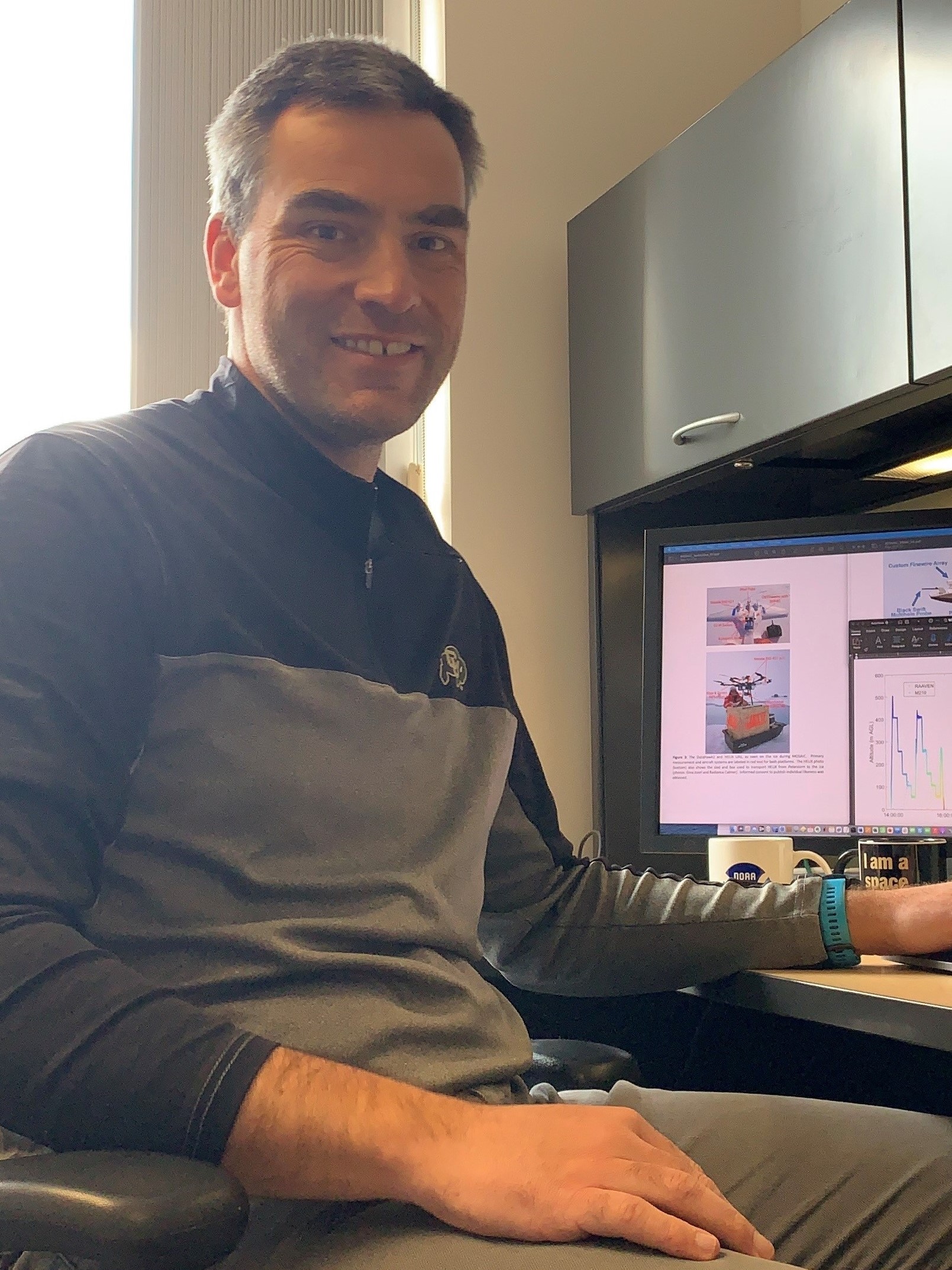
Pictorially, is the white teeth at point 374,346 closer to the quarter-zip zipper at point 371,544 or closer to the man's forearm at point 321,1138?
the quarter-zip zipper at point 371,544

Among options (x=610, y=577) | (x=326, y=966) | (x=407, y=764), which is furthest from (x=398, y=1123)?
(x=610, y=577)

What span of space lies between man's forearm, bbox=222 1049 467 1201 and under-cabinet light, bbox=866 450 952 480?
1235 mm

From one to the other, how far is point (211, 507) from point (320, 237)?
0.96ft

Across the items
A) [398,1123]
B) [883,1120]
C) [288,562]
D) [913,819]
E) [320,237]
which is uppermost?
[320,237]

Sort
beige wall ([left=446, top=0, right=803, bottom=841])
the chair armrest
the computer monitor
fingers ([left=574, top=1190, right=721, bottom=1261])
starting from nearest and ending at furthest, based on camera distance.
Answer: the chair armrest < fingers ([left=574, top=1190, right=721, bottom=1261]) < the computer monitor < beige wall ([left=446, top=0, right=803, bottom=841])

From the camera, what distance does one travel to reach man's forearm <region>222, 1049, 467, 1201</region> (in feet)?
2.37

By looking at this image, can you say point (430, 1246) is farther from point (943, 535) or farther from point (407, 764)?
point (943, 535)

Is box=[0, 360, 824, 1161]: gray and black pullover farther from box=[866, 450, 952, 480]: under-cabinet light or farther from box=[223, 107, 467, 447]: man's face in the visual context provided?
box=[866, 450, 952, 480]: under-cabinet light

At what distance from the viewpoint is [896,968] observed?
1.13 m

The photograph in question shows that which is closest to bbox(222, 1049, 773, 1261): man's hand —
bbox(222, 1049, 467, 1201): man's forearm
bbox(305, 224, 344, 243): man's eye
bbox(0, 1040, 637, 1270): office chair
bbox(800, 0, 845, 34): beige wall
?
bbox(222, 1049, 467, 1201): man's forearm

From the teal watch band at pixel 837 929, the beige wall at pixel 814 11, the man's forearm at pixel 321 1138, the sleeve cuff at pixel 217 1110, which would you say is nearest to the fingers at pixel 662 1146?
the man's forearm at pixel 321 1138

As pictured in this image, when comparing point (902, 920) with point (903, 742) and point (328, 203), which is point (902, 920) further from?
point (328, 203)

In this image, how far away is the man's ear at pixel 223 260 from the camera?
1.17m

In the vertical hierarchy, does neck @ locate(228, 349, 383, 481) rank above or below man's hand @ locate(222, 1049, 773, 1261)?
above
